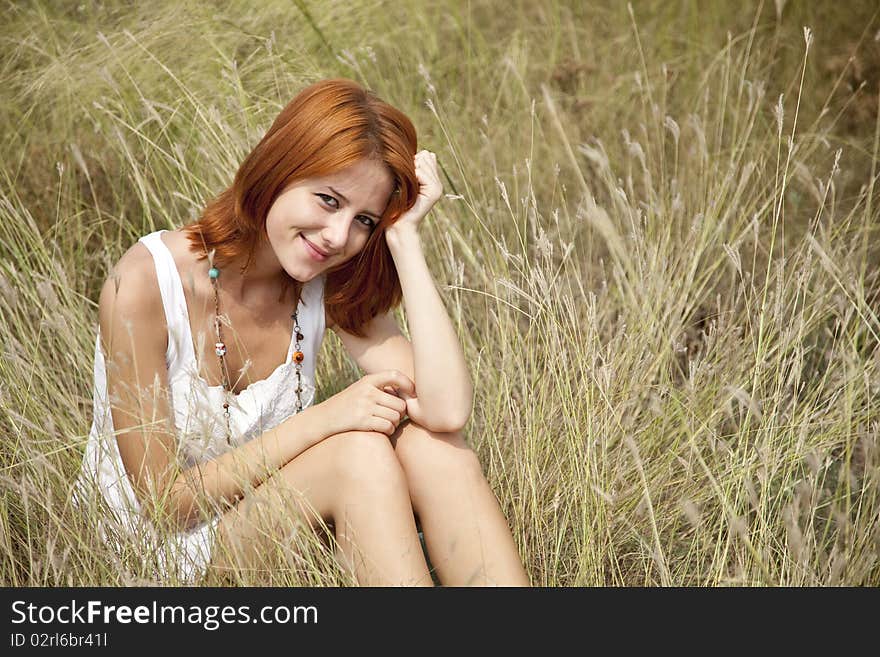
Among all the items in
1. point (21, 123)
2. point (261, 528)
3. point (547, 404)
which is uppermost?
point (21, 123)

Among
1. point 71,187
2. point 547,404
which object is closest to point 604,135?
point 547,404

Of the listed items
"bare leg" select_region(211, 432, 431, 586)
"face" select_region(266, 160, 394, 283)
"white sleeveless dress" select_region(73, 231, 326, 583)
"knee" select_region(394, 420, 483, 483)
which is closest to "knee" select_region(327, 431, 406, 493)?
"bare leg" select_region(211, 432, 431, 586)

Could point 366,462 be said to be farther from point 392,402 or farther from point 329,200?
point 329,200

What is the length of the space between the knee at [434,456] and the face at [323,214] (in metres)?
0.44

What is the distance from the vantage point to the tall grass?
215 cm

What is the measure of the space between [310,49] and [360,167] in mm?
1479

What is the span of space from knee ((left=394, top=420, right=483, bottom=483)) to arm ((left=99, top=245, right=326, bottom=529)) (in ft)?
0.65

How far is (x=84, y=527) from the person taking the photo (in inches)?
81.8

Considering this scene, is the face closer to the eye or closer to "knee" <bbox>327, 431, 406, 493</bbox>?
the eye

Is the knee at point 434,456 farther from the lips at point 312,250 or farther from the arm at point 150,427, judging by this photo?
the lips at point 312,250

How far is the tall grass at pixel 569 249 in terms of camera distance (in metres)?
2.15

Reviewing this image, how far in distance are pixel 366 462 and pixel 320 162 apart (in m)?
0.64
